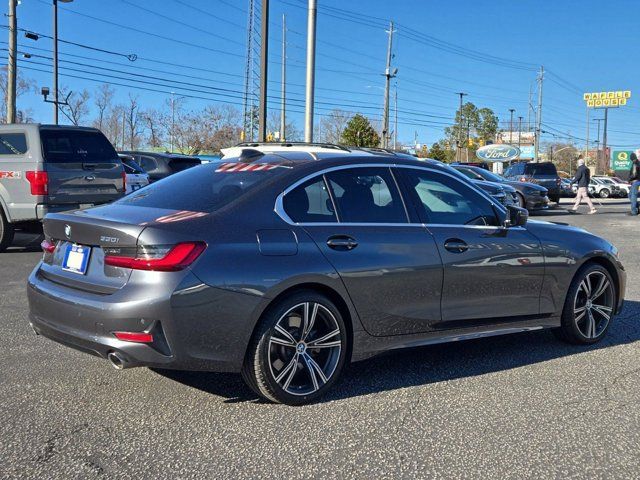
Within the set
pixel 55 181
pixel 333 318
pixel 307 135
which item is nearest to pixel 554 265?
pixel 333 318

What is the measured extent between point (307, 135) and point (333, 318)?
13048 millimetres

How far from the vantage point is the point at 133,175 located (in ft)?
52.3

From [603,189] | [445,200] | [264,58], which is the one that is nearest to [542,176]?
[264,58]

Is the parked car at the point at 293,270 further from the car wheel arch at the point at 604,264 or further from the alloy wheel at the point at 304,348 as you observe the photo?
the car wheel arch at the point at 604,264

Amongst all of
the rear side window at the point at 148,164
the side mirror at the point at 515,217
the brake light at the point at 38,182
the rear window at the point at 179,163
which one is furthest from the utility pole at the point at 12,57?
the side mirror at the point at 515,217

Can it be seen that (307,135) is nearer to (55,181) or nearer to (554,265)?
(55,181)

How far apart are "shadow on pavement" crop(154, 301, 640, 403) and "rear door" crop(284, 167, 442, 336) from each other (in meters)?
0.33

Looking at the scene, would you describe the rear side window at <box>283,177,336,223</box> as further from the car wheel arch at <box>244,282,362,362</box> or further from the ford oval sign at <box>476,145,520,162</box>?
the ford oval sign at <box>476,145,520,162</box>

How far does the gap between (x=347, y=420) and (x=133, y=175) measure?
13.4 m

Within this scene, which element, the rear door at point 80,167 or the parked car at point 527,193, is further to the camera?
the parked car at point 527,193

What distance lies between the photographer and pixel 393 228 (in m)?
4.35

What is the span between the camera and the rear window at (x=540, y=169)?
85.1 feet

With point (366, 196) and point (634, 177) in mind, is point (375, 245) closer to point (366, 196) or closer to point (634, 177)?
point (366, 196)

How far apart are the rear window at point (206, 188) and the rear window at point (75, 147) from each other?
5999 millimetres
